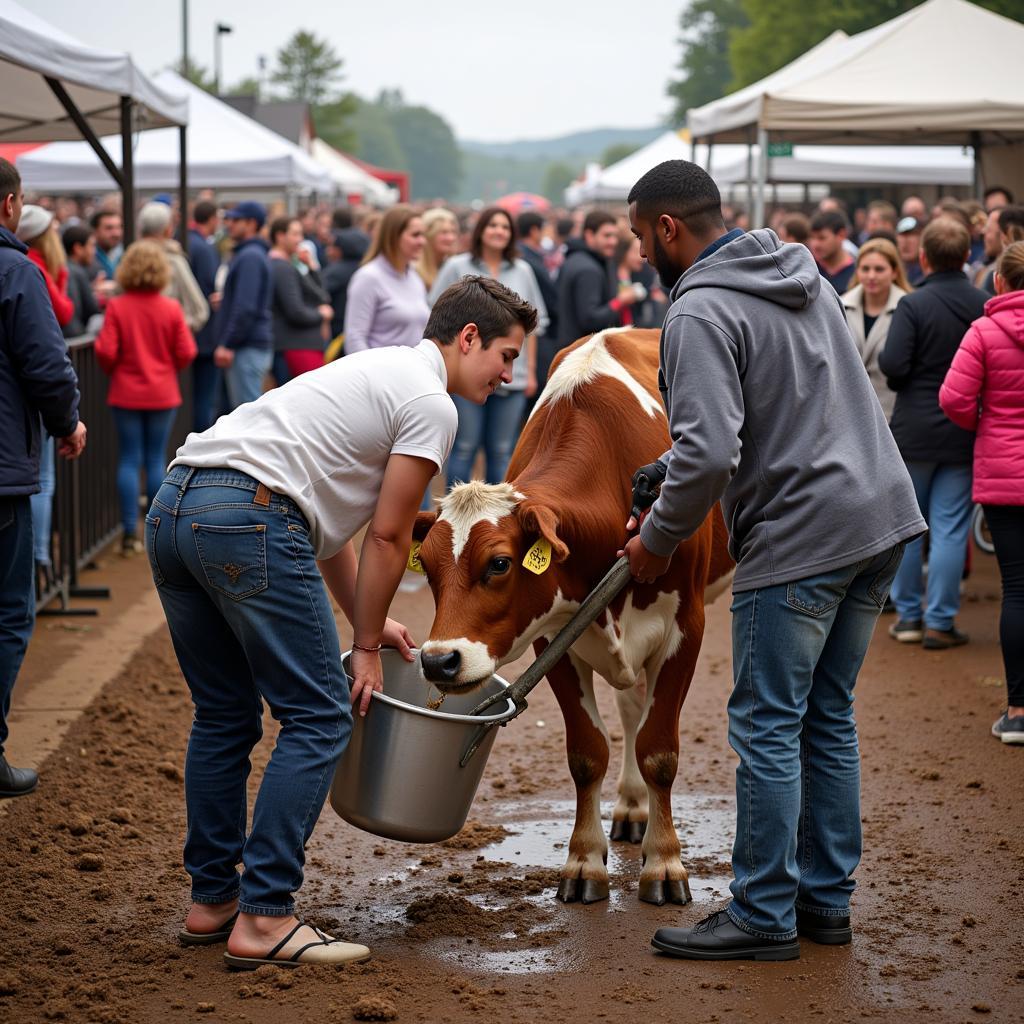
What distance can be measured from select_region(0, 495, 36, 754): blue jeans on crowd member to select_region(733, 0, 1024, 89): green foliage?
48483 mm

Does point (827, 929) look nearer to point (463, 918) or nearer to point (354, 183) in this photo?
point (463, 918)

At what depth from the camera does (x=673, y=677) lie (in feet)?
15.7

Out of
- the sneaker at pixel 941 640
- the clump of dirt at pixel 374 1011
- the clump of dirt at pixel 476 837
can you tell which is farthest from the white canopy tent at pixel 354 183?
the clump of dirt at pixel 374 1011

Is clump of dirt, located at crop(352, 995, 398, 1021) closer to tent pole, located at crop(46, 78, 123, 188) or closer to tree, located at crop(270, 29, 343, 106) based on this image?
tent pole, located at crop(46, 78, 123, 188)

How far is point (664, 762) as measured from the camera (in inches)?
186

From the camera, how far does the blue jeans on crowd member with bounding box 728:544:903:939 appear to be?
3949mm

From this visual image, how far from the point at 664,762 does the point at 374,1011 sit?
1456 mm

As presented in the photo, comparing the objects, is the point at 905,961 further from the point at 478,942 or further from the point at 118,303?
the point at 118,303

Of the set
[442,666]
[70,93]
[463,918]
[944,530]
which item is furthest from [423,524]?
[70,93]

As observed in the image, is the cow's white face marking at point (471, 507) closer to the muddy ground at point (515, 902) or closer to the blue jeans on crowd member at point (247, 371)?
the muddy ground at point (515, 902)

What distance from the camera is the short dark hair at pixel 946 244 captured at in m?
7.66

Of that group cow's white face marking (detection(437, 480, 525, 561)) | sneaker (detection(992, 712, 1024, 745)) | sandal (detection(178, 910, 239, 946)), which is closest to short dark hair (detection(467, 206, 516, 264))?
sneaker (detection(992, 712, 1024, 745))

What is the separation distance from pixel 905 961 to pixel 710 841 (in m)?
1.20

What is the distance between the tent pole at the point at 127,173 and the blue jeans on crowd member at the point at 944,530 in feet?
18.3
